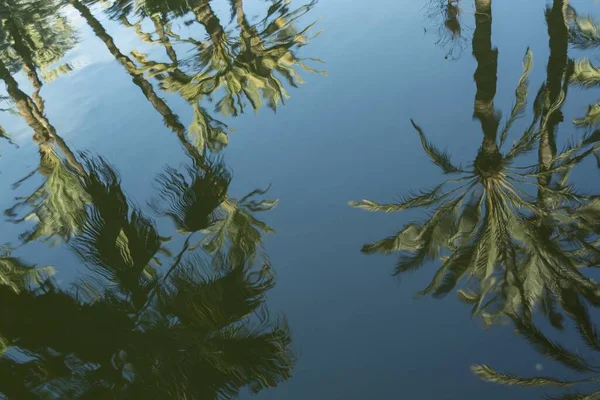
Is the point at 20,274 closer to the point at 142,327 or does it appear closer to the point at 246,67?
the point at 142,327

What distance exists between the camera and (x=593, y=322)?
404 centimetres

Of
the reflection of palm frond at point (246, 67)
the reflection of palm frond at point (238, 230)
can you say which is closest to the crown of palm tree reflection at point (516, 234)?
the reflection of palm frond at point (238, 230)

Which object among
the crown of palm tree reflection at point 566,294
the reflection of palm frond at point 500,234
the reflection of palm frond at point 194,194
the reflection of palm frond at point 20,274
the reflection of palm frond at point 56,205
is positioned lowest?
the crown of palm tree reflection at point 566,294

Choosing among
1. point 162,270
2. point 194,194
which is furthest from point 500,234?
point 194,194

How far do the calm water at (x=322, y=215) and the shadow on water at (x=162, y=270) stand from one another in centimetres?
2

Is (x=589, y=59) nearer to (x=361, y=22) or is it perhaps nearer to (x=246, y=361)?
(x=361, y=22)

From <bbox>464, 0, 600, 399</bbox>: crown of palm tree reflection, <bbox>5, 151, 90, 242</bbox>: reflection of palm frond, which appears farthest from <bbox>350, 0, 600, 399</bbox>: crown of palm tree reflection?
<bbox>5, 151, 90, 242</bbox>: reflection of palm frond

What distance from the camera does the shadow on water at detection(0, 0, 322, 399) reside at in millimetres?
4387

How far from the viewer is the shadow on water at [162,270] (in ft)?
14.4

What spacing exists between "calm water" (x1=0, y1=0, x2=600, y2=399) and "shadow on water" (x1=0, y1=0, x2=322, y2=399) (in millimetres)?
25

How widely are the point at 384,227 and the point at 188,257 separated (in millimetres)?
2034

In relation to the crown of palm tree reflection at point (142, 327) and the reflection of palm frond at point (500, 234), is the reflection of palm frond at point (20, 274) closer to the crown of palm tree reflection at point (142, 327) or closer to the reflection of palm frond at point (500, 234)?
the crown of palm tree reflection at point (142, 327)

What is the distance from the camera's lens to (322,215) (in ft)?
19.0

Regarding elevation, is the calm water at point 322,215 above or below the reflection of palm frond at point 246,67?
below
